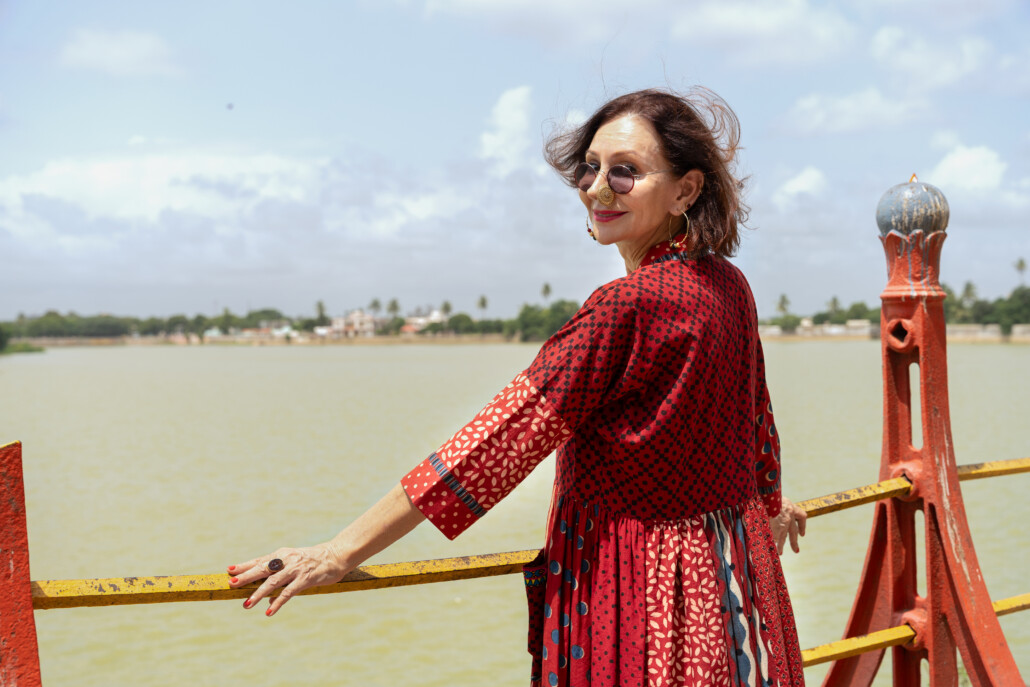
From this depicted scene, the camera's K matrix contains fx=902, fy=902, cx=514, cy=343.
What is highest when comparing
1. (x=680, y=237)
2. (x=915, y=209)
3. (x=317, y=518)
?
(x=915, y=209)

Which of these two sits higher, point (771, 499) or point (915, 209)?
point (915, 209)

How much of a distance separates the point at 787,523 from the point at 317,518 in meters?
17.5

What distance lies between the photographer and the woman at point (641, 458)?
129cm

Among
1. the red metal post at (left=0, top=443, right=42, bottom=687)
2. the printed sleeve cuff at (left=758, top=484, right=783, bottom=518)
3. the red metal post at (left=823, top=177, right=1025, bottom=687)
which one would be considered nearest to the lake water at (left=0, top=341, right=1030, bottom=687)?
the red metal post at (left=823, top=177, right=1025, bottom=687)

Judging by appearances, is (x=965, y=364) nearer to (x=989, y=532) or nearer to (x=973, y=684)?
(x=989, y=532)

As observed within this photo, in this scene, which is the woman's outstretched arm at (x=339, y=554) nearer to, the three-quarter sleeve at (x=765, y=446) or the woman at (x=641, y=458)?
the woman at (x=641, y=458)

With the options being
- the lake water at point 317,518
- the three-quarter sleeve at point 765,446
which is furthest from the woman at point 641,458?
the lake water at point 317,518

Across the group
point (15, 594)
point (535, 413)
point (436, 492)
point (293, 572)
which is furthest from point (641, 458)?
point (15, 594)

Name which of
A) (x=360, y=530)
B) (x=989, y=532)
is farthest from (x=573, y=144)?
(x=989, y=532)

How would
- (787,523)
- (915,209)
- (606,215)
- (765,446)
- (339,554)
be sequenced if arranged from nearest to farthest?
(339,554), (606,215), (765,446), (787,523), (915,209)

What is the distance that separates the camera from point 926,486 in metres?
2.37

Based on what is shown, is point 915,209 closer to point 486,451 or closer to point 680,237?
point 680,237

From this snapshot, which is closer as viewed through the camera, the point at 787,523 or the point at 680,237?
the point at 680,237

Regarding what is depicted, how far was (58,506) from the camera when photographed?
2097 cm
